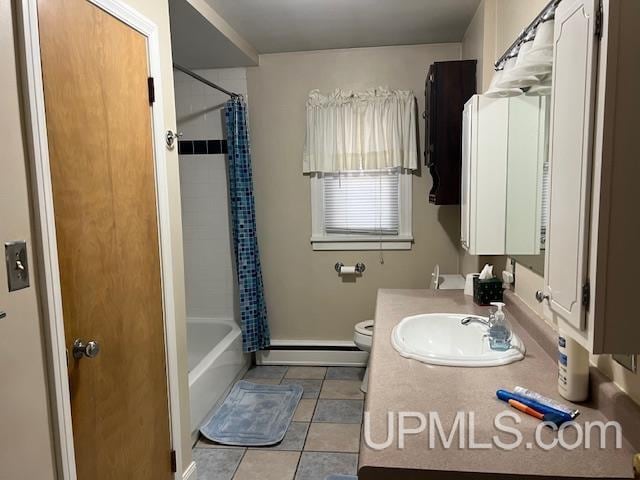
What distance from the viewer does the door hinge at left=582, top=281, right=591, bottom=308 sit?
96 cm

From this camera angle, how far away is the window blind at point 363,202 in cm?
361

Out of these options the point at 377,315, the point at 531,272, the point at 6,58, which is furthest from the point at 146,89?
the point at 531,272

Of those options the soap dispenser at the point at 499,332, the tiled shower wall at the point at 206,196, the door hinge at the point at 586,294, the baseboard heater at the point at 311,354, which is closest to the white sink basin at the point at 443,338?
the soap dispenser at the point at 499,332

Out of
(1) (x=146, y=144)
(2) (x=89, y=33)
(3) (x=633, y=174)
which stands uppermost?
(2) (x=89, y=33)

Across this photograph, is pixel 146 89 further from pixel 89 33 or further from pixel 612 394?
pixel 612 394

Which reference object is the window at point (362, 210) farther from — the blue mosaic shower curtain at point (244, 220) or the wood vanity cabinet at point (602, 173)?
the wood vanity cabinet at point (602, 173)

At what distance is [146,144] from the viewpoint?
1.85 metres

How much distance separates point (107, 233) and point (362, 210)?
2319 mm

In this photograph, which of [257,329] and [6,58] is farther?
[257,329]

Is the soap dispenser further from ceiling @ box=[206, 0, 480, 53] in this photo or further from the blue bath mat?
ceiling @ box=[206, 0, 480, 53]

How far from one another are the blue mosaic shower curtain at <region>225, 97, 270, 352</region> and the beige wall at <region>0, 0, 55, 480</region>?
2.23 metres

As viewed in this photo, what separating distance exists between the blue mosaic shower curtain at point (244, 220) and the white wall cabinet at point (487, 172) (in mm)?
1721

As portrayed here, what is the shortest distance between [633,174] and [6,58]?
145 centimetres

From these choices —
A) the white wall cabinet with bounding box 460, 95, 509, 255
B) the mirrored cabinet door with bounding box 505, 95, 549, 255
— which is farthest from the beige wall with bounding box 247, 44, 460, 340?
the mirrored cabinet door with bounding box 505, 95, 549, 255
